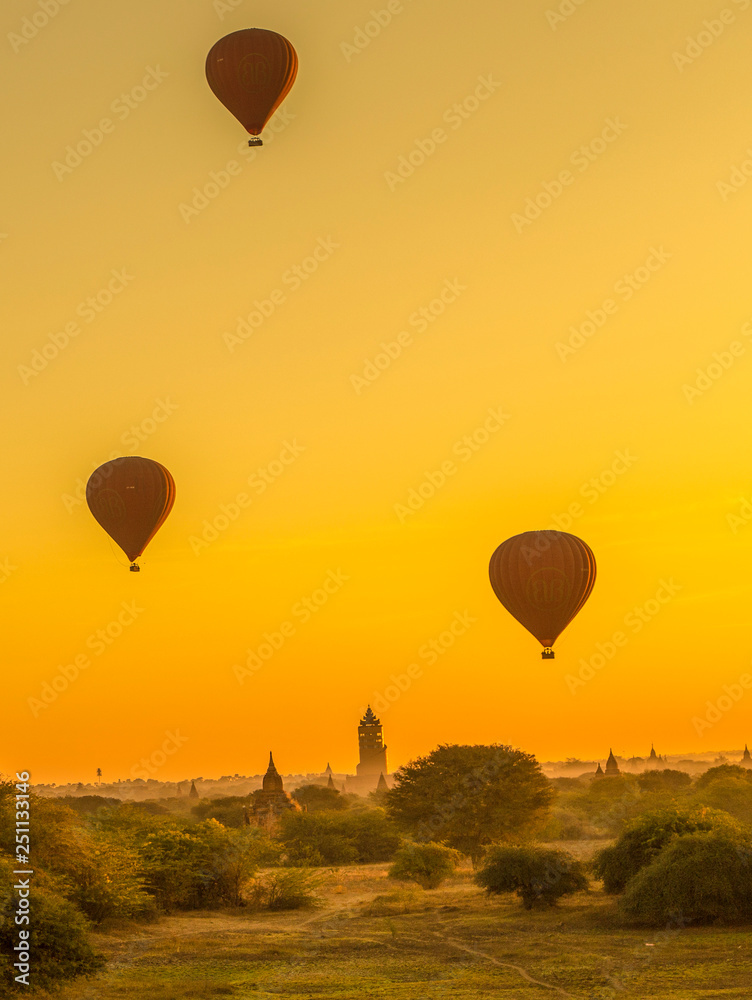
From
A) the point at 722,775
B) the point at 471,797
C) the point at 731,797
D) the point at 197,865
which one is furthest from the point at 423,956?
the point at 722,775

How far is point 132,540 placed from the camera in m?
35.4

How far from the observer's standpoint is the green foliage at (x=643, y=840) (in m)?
31.4

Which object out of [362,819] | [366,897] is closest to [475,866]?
[362,819]

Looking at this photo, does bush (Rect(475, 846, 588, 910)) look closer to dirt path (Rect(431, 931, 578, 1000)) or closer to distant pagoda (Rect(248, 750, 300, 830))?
dirt path (Rect(431, 931, 578, 1000))

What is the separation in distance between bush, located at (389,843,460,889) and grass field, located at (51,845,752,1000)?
22.9 feet

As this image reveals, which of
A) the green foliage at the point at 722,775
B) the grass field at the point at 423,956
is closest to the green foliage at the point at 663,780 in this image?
the green foliage at the point at 722,775

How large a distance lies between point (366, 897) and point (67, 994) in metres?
21.6

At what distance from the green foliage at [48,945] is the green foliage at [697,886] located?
14.3 metres

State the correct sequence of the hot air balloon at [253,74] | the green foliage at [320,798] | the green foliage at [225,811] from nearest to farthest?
the hot air balloon at [253,74]
the green foliage at [225,811]
the green foliage at [320,798]

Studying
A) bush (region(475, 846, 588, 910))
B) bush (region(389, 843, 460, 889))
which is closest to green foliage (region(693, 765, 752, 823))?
bush (region(389, 843, 460, 889))

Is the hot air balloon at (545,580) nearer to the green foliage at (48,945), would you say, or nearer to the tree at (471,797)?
the green foliage at (48,945)

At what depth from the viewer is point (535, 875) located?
3316 cm

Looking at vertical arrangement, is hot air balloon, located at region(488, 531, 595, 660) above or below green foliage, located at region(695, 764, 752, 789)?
above

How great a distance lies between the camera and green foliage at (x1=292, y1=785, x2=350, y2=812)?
9775 cm
